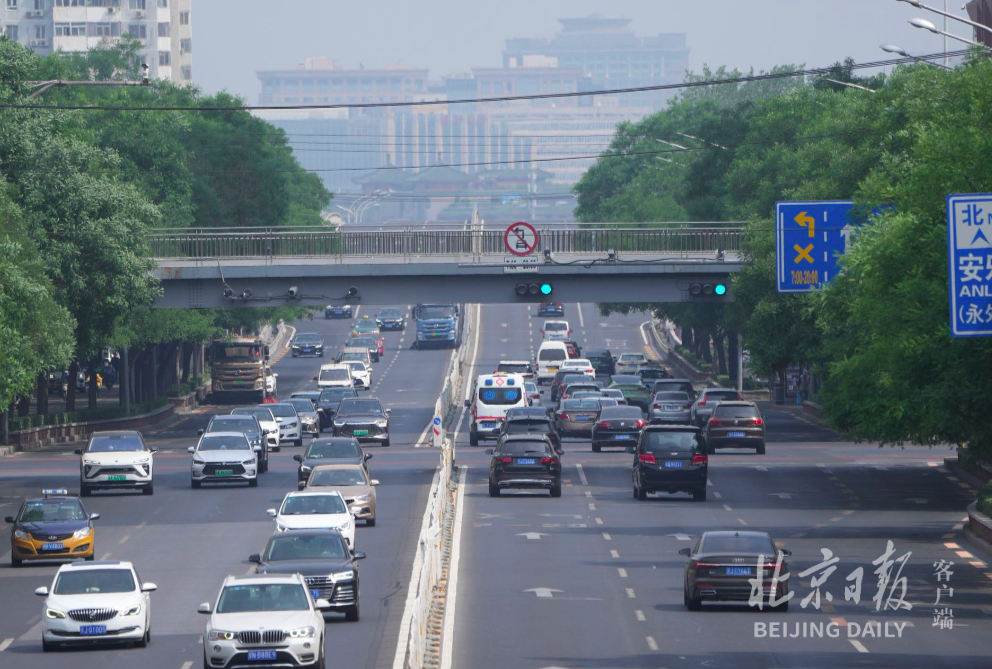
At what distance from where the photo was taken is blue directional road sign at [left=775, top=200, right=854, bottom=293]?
38.2 metres

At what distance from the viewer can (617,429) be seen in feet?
175

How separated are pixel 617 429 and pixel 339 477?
811 inches

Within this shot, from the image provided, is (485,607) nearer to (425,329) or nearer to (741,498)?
(741,498)

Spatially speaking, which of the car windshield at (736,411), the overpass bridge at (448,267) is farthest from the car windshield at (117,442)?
the car windshield at (736,411)

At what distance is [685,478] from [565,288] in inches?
866

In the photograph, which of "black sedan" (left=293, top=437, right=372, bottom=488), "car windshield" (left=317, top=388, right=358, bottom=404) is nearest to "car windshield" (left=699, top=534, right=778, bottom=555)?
"black sedan" (left=293, top=437, right=372, bottom=488)

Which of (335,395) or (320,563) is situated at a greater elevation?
(320,563)

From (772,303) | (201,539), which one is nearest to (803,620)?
(201,539)

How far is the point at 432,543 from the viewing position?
23.4 m

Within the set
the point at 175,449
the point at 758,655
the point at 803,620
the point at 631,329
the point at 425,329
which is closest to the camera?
the point at 758,655

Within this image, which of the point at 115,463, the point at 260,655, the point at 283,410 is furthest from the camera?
the point at 283,410

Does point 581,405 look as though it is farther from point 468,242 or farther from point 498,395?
point 468,242

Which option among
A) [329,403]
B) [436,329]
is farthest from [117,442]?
[436,329]

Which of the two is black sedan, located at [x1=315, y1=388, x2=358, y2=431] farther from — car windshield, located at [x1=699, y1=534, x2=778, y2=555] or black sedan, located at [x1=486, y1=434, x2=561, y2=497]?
car windshield, located at [x1=699, y1=534, x2=778, y2=555]
